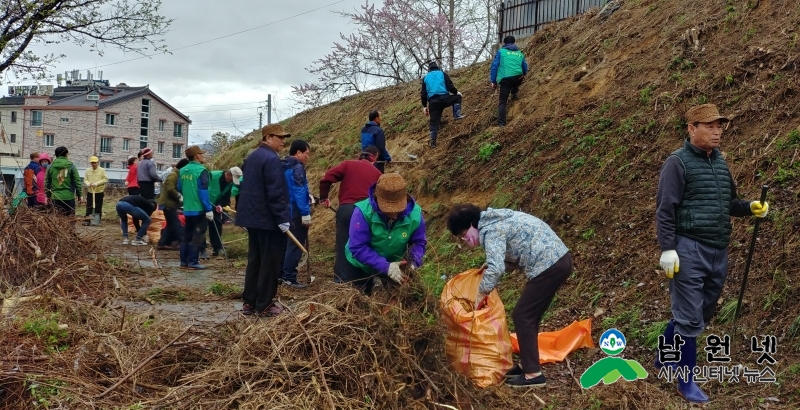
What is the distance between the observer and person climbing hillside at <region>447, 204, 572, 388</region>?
182 inches

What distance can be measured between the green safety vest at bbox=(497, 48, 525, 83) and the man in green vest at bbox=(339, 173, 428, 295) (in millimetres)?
7114

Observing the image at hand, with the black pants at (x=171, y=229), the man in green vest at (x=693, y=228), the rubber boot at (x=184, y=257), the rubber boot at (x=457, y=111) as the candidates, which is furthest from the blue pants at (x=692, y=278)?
the rubber boot at (x=457, y=111)

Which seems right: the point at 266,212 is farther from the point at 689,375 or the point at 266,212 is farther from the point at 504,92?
the point at 504,92

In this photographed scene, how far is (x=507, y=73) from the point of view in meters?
11.7

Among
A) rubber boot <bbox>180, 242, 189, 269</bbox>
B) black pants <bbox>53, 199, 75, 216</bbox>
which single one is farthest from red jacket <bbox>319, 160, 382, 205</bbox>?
black pants <bbox>53, 199, 75, 216</bbox>

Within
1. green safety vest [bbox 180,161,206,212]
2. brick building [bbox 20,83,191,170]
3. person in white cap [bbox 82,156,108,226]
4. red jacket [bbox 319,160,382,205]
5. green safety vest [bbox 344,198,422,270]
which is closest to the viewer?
green safety vest [bbox 344,198,422,270]

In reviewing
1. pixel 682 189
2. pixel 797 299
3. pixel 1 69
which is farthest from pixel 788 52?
pixel 1 69

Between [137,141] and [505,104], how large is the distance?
6215 cm

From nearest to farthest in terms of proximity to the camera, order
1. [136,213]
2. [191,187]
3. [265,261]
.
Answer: [265,261] < [191,187] < [136,213]

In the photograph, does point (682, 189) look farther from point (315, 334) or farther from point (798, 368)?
point (315, 334)

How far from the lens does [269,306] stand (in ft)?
22.0

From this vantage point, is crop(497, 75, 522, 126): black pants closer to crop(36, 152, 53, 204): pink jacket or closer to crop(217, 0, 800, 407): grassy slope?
crop(217, 0, 800, 407): grassy slope

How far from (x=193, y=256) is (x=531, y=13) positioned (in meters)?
9.93
